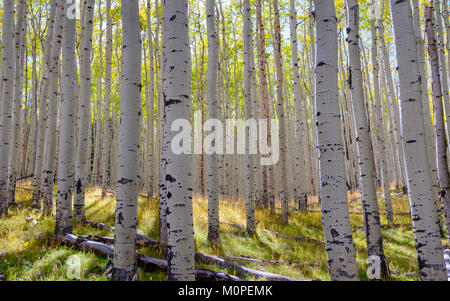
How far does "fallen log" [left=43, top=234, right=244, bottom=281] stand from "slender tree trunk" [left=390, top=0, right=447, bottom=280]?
77.5 inches

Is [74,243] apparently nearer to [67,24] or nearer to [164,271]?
[164,271]

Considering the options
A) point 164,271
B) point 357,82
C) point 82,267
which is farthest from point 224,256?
point 357,82

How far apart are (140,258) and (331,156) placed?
2964mm

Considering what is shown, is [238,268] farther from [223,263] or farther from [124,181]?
[124,181]

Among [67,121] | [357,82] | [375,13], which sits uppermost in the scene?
[375,13]

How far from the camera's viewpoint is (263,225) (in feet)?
24.7

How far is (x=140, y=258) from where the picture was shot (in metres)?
4.14

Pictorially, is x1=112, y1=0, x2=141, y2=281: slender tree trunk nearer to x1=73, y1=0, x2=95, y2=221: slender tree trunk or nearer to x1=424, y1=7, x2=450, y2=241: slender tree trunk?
x1=73, y1=0, x2=95, y2=221: slender tree trunk

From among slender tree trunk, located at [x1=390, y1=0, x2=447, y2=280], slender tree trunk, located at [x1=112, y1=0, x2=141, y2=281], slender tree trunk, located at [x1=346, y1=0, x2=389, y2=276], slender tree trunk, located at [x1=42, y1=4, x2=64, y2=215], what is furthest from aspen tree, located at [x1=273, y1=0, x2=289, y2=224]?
slender tree trunk, located at [x1=42, y1=4, x2=64, y2=215]

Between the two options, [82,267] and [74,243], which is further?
[74,243]

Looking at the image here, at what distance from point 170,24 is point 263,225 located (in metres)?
5.87

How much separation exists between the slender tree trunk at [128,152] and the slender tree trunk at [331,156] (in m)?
1.94

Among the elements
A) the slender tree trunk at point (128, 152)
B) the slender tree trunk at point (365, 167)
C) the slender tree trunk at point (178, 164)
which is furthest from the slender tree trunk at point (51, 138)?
the slender tree trunk at point (365, 167)

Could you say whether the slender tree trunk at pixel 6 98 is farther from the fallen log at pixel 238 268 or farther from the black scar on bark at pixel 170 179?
the black scar on bark at pixel 170 179
